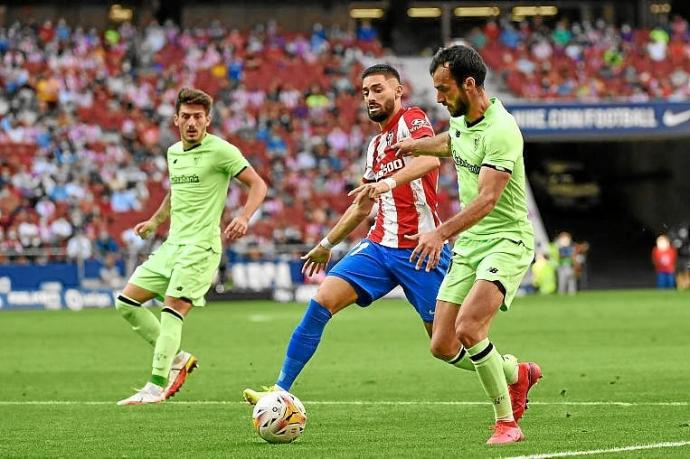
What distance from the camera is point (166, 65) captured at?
141ft

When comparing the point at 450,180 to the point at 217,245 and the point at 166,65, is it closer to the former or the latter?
the point at 166,65

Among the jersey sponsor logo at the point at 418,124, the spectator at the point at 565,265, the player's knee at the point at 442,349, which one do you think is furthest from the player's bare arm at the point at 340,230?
the spectator at the point at 565,265

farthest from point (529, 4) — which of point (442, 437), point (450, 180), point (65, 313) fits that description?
point (442, 437)

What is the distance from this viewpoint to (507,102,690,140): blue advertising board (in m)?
42.0

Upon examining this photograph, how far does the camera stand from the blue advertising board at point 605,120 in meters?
42.0

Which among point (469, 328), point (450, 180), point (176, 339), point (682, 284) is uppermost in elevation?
point (469, 328)

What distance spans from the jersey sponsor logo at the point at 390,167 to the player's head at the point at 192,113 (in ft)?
9.11

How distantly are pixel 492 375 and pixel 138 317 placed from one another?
16.3 feet

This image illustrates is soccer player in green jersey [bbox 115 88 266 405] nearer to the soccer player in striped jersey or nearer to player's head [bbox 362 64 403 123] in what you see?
the soccer player in striped jersey

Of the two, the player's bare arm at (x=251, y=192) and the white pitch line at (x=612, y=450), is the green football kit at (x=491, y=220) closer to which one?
the white pitch line at (x=612, y=450)

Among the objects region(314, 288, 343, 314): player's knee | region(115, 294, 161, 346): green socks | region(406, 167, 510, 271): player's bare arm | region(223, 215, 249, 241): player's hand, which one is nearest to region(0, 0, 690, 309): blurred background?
region(115, 294, 161, 346): green socks

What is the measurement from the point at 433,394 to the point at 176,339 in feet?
7.80

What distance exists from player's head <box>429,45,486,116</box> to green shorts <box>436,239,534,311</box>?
92cm

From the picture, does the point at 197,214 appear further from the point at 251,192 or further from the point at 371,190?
the point at 371,190
